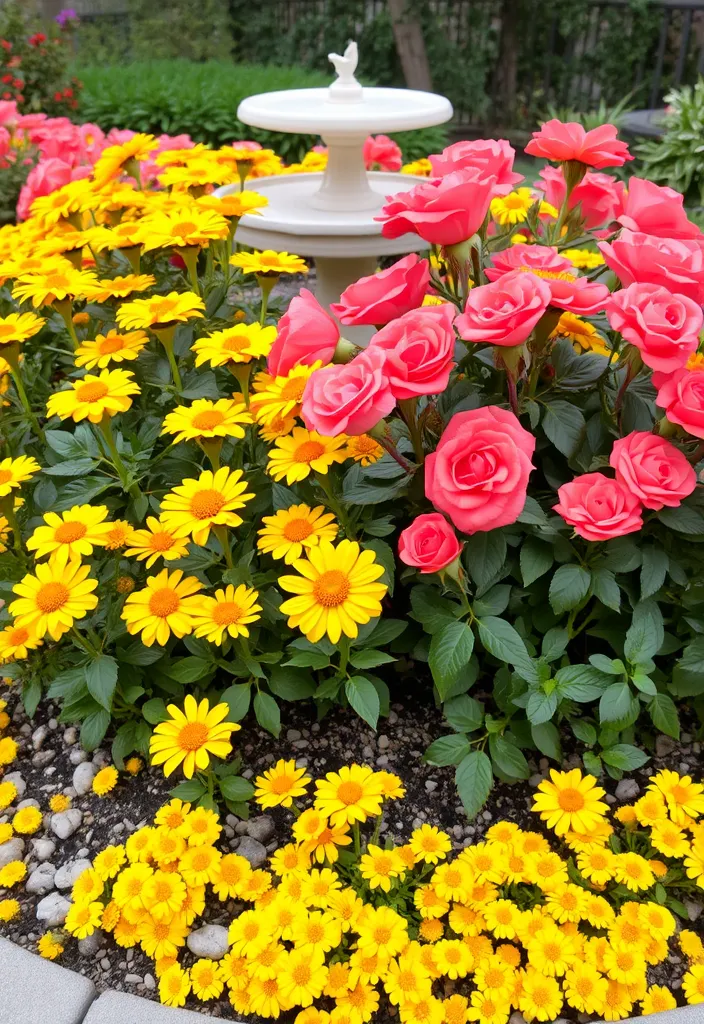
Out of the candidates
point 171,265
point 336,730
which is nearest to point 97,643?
point 336,730

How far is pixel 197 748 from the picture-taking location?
1.28 meters

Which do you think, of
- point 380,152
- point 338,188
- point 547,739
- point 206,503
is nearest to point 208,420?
point 206,503

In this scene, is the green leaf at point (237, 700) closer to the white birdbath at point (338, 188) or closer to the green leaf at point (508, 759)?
the green leaf at point (508, 759)

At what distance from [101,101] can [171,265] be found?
14.9ft

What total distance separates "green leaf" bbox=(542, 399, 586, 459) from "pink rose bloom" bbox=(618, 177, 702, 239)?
318 mm

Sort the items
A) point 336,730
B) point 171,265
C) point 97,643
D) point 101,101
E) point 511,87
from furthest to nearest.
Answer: point 511,87 < point 101,101 < point 171,265 < point 336,730 < point 97,643

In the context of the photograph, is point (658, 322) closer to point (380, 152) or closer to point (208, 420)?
point (208, 420)

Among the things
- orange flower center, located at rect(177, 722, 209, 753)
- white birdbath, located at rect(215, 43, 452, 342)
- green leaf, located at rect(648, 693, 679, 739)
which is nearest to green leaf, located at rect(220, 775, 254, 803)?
orange flower center, located at rect(177, 722, 209, 753)

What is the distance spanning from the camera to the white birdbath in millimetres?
2619

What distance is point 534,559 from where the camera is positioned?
138 cm

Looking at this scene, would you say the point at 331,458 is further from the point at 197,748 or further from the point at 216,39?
the point at 216,39

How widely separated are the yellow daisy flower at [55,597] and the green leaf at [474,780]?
68 centimetres

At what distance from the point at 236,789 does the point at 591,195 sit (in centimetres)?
129

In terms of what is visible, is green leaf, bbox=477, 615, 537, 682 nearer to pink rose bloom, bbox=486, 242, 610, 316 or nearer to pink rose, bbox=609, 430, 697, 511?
pink rose, bbox=609, 430, 697, 511
